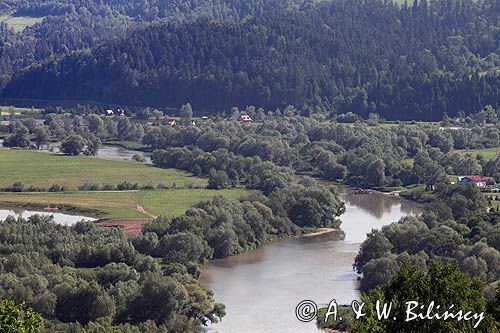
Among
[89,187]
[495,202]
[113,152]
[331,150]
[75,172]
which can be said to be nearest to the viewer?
[495,202]

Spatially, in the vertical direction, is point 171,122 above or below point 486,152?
below

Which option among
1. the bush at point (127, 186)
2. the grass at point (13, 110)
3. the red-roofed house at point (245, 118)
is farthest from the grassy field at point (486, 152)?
the grass at point (13, 110)

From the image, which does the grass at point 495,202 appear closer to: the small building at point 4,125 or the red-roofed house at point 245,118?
the small building at point 4,125

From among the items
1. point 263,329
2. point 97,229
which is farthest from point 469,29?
point 263,329

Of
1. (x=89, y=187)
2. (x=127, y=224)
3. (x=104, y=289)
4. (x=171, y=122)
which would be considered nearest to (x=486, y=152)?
(x=89, y=187)

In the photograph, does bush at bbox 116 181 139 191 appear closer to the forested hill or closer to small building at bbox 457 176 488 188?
small building at bbox 457 176 488 188

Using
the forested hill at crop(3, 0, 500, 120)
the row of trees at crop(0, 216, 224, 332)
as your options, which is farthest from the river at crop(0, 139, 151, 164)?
the row of trees at crop(0, 216, 224, 332)

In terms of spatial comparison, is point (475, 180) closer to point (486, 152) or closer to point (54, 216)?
point (486, 152)
